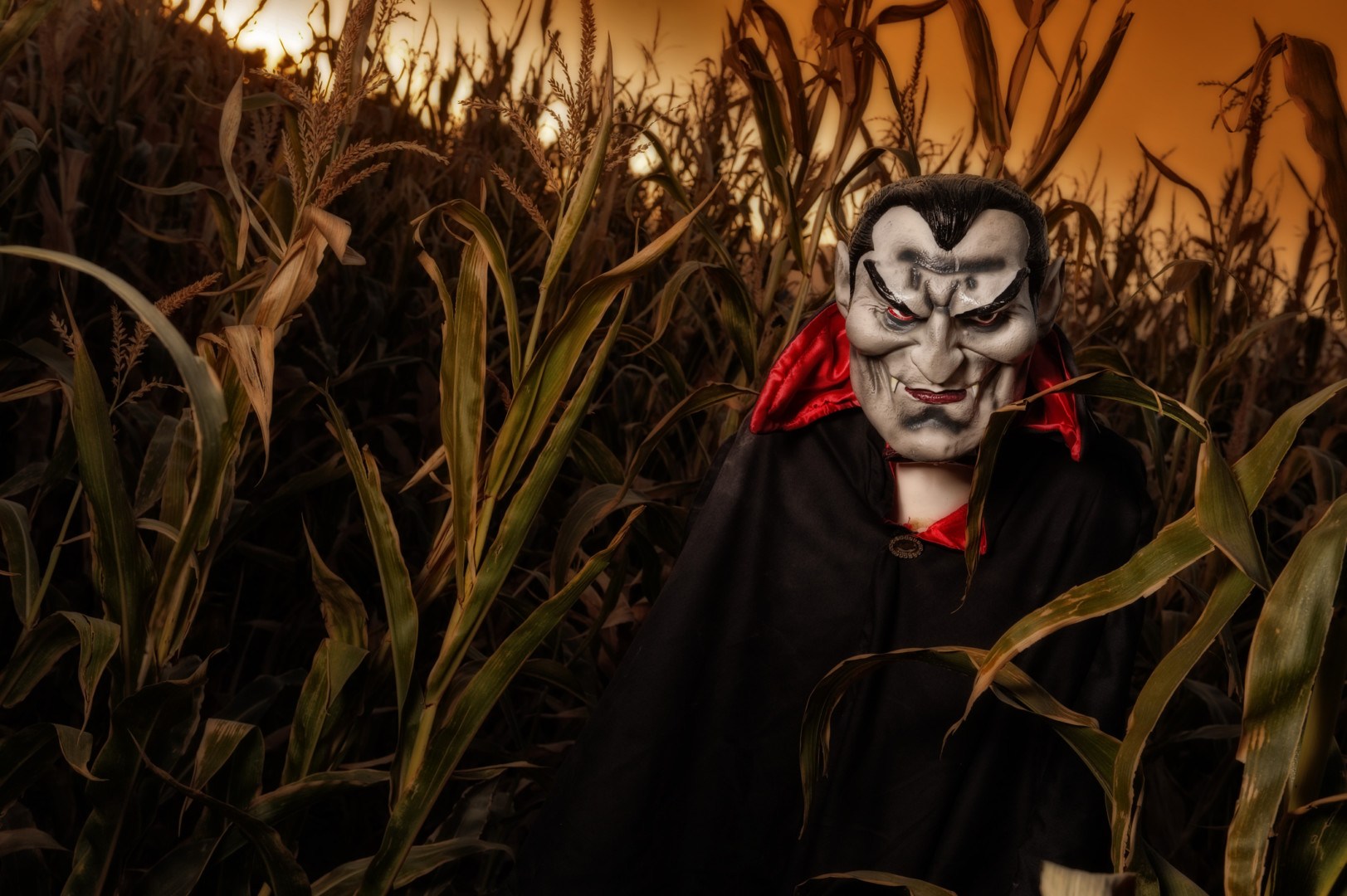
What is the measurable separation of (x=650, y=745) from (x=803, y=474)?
0.84ft

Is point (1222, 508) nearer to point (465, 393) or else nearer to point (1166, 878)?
point (1166, 878)

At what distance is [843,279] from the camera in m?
0.79

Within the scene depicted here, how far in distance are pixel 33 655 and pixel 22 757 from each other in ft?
0.22

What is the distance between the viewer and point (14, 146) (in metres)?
0.87

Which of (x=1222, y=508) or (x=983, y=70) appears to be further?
(x=983, y=70)

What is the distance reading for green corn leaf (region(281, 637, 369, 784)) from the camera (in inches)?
27.2

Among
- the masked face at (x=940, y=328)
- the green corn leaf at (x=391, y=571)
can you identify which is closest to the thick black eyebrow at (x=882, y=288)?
the masked face at (x=940, y=328)

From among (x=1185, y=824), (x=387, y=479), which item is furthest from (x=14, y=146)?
(x=1185, y=824)

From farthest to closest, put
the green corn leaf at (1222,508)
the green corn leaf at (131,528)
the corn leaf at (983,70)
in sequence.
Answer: the corn leaf at (983,70)
the green corn leaf at (131,528)
the green corn leaf at (1222,508)

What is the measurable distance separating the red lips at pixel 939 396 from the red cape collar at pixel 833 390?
0.07 meters

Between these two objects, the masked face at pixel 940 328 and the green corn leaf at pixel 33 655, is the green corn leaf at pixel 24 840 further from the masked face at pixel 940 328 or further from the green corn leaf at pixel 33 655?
the masked face at pixel 940 328

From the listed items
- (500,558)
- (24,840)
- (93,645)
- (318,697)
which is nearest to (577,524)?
(500,558)

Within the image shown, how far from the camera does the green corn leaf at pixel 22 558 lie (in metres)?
0.69

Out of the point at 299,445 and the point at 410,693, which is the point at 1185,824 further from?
the point at 299,445
